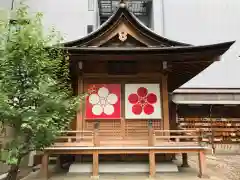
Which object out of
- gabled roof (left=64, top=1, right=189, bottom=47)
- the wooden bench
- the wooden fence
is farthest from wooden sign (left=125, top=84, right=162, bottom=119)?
the wooden fence

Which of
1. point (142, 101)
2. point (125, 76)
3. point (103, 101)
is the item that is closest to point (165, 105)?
point (142, 101)

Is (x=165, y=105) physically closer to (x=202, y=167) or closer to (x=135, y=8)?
(x=202, y=167)

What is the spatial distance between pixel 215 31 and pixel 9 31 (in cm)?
1922

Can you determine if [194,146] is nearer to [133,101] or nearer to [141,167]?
[141,167]

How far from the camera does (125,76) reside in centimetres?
1077

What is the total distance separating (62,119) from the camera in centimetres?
726

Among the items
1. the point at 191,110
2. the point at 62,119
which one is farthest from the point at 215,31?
the point at 62,119

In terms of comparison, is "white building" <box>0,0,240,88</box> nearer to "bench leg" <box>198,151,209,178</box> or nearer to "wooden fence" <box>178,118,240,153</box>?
"wooden fence" <box>178,118,240,153</box>

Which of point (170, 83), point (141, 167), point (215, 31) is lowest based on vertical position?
point (141, 167)

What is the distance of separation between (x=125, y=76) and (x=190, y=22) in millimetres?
14230

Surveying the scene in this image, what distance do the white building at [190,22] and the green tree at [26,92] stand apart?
609 inches

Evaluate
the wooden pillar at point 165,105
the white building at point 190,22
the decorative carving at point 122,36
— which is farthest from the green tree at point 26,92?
the white building at point 190,22

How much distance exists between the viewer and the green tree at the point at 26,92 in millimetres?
6512

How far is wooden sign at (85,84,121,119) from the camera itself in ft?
34.1
